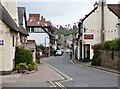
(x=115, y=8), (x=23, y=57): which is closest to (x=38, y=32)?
(x=115, y=8)

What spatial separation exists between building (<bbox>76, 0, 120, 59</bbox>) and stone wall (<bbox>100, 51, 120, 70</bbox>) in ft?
58.0

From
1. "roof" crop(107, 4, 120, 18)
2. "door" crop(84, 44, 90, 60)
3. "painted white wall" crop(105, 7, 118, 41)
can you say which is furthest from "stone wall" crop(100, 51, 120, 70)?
"door" crop(84, 44, 90, 60)

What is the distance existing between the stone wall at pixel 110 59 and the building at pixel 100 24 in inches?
695

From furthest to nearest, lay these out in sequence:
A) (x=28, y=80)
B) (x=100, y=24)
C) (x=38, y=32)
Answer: (x=38, y=32) < (x=100, y=24) < (x=28, y=80)

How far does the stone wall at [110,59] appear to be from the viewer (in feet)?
116

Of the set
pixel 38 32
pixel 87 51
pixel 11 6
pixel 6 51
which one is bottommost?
pixel 87 51

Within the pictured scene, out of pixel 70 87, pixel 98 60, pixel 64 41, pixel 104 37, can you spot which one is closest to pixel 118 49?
pixel 98 60

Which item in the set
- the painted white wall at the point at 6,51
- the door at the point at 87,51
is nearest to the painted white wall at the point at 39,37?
the door at the point at 87,51

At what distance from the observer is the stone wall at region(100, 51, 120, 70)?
116ft

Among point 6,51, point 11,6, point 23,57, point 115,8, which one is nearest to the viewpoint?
point 6,51

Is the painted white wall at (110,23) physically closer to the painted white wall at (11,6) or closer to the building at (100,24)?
the building at (100,24)

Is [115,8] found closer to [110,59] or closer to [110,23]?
[110,23]

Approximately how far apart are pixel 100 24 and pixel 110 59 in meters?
24.3

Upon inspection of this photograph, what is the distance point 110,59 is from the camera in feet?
127
